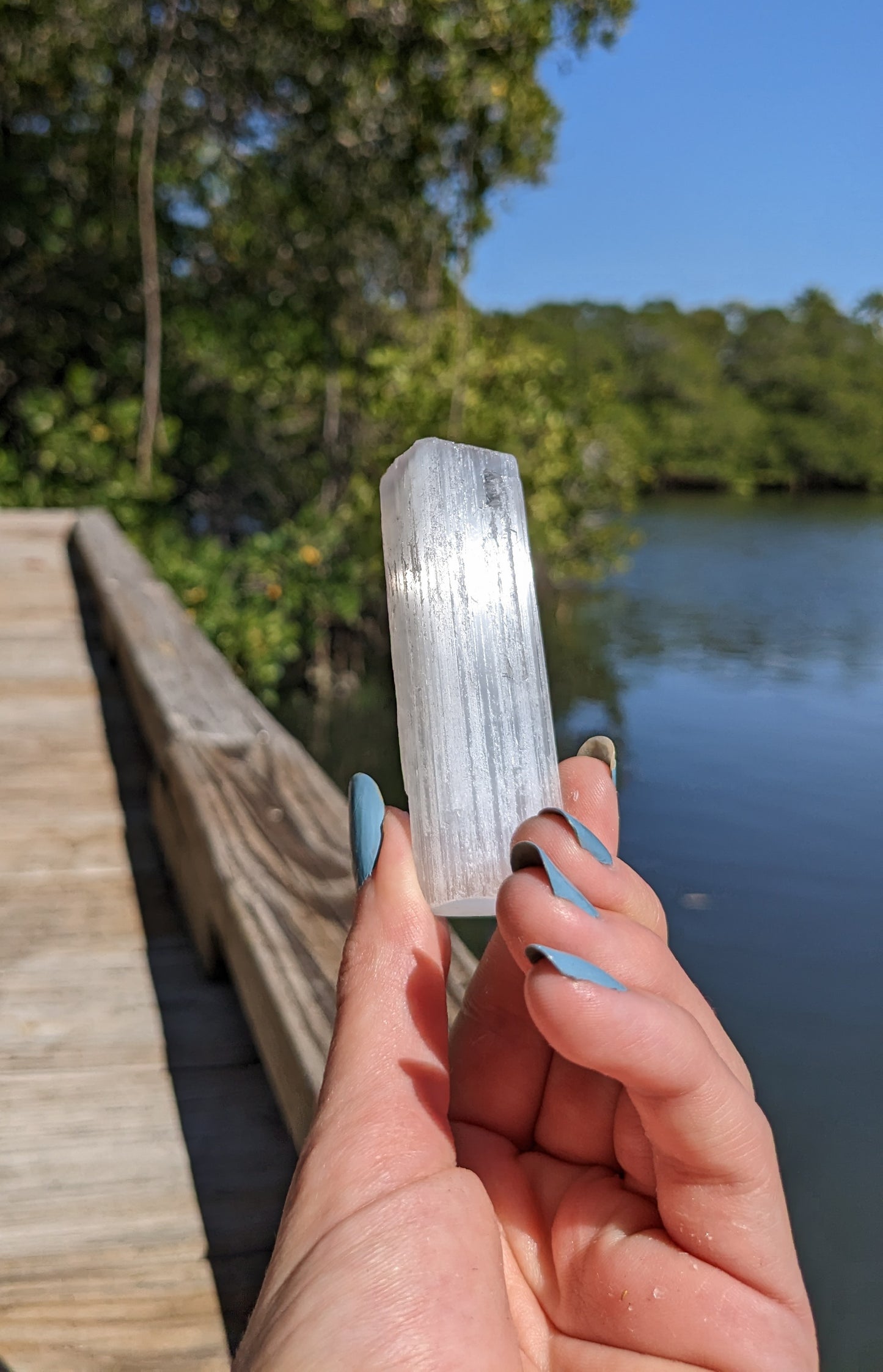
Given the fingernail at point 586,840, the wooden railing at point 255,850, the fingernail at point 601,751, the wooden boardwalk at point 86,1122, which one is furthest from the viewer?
the wooden railing at point 255,850

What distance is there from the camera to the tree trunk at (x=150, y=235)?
21.1 ft

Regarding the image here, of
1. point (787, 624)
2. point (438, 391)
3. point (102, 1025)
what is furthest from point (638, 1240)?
point (787, 624)

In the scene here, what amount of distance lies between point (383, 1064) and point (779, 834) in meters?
5.06

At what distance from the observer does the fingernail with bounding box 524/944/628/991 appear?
60cm

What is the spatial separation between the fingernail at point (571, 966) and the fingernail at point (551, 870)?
37mm

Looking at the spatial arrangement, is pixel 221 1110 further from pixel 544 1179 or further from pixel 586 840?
pixel 586 840

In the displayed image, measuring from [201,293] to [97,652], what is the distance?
588 centimetres

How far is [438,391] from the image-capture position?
8.19m

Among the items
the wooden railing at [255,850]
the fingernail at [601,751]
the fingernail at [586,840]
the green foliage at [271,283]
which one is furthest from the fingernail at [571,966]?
the green foliage at [271,283]

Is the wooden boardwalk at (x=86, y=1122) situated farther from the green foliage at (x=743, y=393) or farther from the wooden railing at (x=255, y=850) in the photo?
the green foliage at (x=743, y=393)

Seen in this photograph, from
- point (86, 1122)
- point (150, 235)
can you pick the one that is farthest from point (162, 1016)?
point (150, 235)

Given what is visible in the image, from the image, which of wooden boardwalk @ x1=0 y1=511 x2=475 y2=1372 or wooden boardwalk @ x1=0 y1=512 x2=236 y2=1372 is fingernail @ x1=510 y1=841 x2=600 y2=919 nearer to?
wooden boardwalk @ x1=0 y1=511 x2=475 y2=1372

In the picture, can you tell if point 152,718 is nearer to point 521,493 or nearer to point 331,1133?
point 521,493

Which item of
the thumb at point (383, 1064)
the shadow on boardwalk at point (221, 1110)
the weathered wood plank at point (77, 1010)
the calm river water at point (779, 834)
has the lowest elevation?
the calm river water at point (779, 834)
